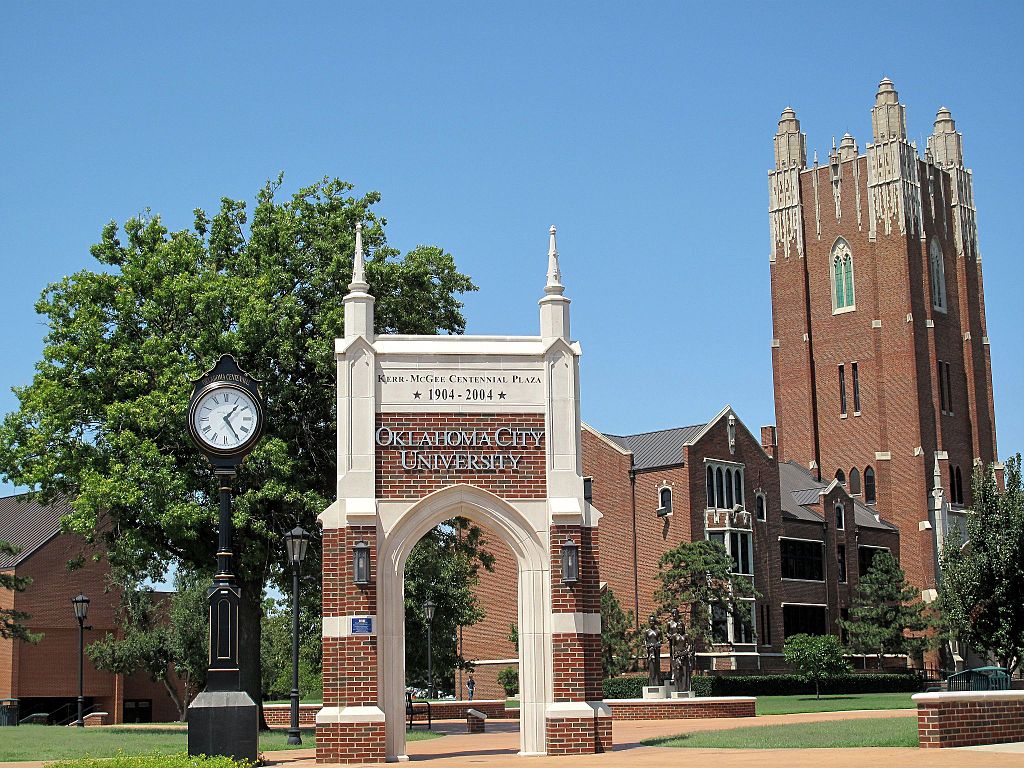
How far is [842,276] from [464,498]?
7132 centimetres

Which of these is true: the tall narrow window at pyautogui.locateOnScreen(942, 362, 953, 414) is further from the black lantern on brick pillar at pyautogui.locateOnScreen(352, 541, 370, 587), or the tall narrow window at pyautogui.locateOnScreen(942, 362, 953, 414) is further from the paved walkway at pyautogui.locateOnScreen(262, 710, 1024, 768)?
the black lantern on brick pillar at pyautogui.locateOnScreen(352, 541, 370, 587)

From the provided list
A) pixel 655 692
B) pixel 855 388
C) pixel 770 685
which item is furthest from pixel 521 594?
pixel 855 388

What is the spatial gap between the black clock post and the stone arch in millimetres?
3345

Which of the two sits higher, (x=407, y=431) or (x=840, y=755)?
(x=407, y=431)

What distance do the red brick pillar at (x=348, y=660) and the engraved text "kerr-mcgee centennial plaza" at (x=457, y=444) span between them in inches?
54.1

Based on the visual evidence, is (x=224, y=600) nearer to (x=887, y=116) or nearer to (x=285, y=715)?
(x=285, y=715)

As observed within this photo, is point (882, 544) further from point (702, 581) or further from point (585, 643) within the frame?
point (585, 643)

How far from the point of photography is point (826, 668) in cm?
5316

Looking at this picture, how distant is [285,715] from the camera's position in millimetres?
38156

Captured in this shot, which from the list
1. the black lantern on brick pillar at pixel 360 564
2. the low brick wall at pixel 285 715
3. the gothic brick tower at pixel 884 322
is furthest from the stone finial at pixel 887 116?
the black lantern on brick pillar at pixel 360 564

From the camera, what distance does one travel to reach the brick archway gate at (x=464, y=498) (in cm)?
2086

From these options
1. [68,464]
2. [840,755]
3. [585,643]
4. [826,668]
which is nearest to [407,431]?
[585,643]

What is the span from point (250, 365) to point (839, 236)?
213 feet

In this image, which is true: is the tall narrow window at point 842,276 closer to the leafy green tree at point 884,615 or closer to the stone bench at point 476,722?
the leafy green tree at point 884,615
